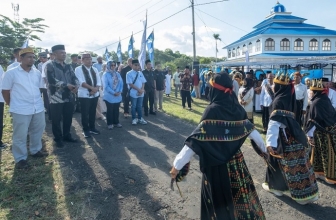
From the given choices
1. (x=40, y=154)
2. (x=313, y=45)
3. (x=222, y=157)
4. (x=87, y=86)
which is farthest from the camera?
(x=313, y=45)

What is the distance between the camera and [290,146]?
12.3 feet

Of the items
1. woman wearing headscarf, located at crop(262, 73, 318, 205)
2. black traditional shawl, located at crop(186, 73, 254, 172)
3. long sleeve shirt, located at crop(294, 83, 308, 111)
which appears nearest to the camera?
black traditional shawl, located at crop(186, 73, 254, 172)

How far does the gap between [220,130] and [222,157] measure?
254 mm

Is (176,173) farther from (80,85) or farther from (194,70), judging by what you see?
(194,70)

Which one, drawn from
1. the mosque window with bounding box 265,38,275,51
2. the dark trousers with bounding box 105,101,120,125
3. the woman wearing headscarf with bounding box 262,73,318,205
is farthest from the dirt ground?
the mosque window with bounding box 265,38,275,51

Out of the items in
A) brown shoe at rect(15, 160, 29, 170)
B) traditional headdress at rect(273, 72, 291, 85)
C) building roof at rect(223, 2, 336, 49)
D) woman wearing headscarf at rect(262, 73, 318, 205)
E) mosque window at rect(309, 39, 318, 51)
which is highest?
building roof at rect(223, 2, 336, 49)

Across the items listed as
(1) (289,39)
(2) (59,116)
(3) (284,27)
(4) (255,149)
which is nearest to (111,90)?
(2) (59,116)

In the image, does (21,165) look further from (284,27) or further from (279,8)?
(279,8)

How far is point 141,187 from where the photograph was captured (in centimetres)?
423

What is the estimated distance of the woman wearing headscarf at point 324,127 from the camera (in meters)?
4.42

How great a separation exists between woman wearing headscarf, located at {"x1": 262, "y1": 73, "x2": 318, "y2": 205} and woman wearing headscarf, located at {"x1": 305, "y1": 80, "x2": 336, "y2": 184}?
884 millimetres

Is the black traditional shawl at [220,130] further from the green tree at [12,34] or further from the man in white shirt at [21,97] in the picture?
the green tree at [12,34]

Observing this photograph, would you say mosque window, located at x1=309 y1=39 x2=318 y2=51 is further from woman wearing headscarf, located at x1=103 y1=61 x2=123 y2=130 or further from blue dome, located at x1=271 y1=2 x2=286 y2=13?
woman wearing headscarf, located at x1=103 y1=61 x2=123 y2=130

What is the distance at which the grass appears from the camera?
137 inches
